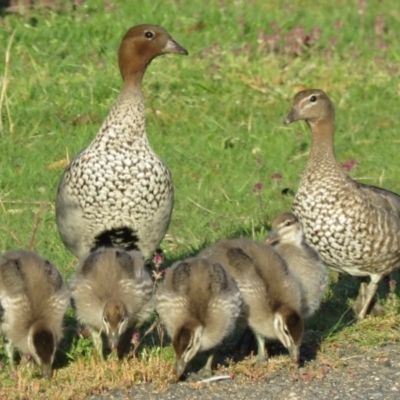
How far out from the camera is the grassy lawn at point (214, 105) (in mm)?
9617

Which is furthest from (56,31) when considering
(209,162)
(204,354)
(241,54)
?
(204,354)

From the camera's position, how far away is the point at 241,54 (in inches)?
509

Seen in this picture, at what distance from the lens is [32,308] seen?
6820 millimetres

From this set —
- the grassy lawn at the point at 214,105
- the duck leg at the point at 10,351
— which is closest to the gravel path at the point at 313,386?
the grassy lawn at the point at 214,105

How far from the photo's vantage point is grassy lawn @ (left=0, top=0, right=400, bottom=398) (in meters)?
9.62

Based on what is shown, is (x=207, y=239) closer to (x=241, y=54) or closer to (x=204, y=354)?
(x=204, y=354)

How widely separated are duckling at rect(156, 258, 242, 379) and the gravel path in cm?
18

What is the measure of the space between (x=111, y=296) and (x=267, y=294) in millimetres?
828

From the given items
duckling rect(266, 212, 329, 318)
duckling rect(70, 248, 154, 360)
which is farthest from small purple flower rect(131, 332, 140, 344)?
duckling rect(266, 212, 329, 318)

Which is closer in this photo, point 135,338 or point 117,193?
point 135,338

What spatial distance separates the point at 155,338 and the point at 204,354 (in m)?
0.48

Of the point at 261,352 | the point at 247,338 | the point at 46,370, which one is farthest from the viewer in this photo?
the point at 247,338

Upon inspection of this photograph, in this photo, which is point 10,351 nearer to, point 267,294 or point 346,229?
point 267,294

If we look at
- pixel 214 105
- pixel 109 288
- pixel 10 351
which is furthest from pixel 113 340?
pixel 214 105
